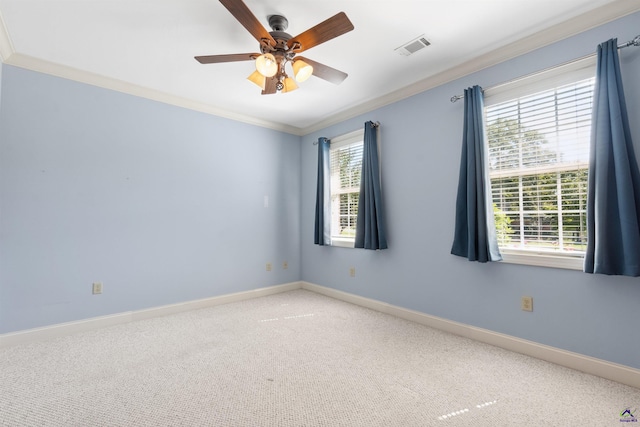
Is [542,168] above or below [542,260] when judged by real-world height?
above

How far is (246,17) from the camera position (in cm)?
172

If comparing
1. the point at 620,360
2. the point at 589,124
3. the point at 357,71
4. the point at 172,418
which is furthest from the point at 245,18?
the point at 620,360

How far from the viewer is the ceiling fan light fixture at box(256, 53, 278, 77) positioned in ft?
6.68

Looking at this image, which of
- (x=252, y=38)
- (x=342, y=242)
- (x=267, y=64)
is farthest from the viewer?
(x=342, y=242)

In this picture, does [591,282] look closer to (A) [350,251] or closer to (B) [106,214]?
(A) [350,251]

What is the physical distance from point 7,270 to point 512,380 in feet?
13.4

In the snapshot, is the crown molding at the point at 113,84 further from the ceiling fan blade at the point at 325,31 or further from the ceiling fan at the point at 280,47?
the ceiling fan blade at the point at 325,31

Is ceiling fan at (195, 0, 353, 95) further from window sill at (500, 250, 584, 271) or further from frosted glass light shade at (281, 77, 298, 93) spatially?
window sill at (500, 250, 584, 271)

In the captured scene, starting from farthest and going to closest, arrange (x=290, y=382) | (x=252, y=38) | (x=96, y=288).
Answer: (x=96, y=288) → (x=252, y=38) → (x=290, y=382)

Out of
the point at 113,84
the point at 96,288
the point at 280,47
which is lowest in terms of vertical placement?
the point at 96,288

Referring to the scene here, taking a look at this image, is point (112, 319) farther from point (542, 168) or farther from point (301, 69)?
point (542, 168)

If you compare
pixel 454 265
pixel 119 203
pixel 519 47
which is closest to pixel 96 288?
pixel 119 203

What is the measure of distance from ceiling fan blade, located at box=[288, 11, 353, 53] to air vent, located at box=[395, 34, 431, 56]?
0.90 m

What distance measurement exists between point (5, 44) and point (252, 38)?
6.58 feet
